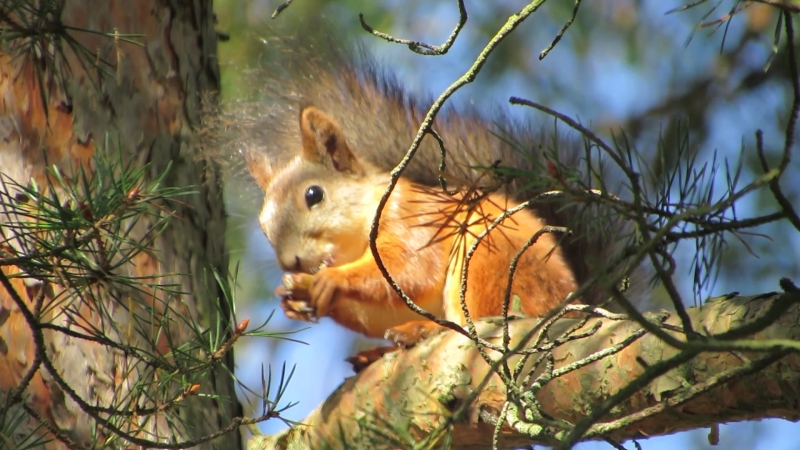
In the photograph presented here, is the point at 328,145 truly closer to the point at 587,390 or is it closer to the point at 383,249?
the point at 383,249

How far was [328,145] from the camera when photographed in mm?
2076

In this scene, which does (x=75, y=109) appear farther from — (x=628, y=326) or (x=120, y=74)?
(x=628, y=326)

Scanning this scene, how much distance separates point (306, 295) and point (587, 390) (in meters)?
0.72

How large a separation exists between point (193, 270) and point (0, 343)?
0.39 m

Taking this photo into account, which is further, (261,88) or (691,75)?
(691,75)

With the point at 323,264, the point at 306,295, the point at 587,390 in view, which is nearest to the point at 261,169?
the point at 323,264

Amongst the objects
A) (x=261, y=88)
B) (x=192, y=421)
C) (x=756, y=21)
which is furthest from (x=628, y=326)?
(x=756, y=21)

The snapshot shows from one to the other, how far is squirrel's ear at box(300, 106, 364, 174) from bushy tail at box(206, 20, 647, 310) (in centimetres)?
10

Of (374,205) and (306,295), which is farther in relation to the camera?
(374,205)

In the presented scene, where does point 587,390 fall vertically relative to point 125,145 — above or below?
below

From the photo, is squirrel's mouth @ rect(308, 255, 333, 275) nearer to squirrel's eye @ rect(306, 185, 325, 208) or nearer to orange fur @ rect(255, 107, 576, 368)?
orange fur @ rect(255, 107, 576, 368)

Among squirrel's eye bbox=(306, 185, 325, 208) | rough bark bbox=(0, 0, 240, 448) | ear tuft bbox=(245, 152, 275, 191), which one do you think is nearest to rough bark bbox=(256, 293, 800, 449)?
rough bark bbox=(0, 0, 240, 448)

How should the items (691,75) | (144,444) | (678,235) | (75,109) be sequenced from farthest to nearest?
(691,75) < (75,109) < (144,444) < (678,235)

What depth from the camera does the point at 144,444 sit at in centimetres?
109
